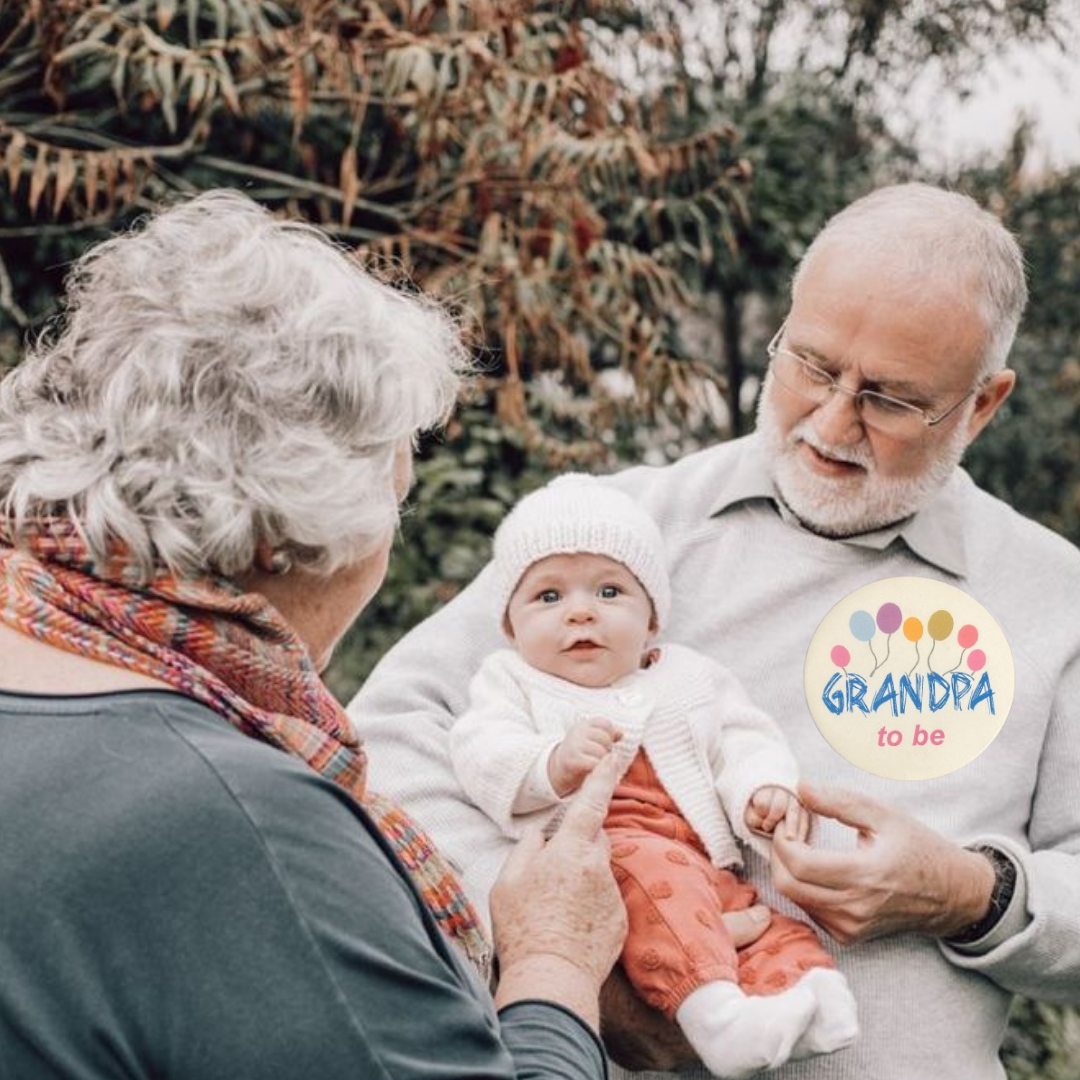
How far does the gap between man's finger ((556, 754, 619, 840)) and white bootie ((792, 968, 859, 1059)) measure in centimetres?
35

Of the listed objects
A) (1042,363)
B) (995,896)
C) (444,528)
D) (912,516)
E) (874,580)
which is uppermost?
(912,516)

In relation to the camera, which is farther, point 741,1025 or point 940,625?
point 940,625

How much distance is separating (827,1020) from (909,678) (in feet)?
2.05

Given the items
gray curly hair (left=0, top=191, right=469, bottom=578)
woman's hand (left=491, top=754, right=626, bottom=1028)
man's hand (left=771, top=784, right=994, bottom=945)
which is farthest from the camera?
man's hand (left=771, top=784, right=994, bottom=945)

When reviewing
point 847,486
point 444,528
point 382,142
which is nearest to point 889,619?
point 847,486

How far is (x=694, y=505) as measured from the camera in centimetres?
265

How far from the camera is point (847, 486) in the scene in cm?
249

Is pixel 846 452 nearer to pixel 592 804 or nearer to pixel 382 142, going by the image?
pixel 592 804

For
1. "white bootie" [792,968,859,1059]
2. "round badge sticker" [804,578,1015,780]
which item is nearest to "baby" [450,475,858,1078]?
"white bootie" [792,968,859,1059]

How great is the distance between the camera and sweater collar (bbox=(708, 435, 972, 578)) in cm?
249

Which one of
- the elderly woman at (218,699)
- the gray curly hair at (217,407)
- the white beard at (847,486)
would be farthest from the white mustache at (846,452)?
the gray curly hair at (217,407)

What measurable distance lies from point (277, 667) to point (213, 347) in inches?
13.4

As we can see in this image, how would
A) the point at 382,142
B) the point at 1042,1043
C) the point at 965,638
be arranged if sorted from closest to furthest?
1. the point at 965,638
2. the point at 1042,1043
3. the point at 382,142

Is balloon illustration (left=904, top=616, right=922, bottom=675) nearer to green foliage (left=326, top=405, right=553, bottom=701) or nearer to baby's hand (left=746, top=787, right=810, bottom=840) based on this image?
baby's hand (left=746, top=787, right=810, bottom=840)
